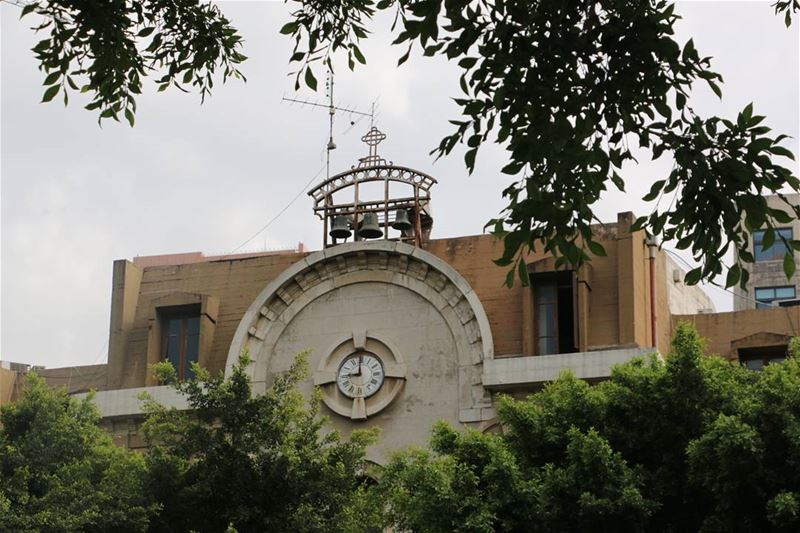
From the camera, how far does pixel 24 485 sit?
93.9 ft

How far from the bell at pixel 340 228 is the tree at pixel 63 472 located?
6.95 metres

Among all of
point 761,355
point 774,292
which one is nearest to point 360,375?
point 761,355

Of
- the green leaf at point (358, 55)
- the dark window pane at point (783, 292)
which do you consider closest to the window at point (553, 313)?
the green leaf at point (358, 55)

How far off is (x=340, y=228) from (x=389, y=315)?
2.32 m

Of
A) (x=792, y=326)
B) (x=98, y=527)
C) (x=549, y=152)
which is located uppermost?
(x=792, y=326)

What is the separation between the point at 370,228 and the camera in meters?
34.7

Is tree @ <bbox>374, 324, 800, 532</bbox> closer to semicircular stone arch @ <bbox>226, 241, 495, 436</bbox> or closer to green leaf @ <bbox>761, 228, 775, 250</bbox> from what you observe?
semicircular stone arch @ <bbox>226, 241, 495, 436</bbox>

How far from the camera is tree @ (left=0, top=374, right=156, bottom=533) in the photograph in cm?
2742

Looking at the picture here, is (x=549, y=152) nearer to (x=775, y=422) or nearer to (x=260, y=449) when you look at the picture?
(x=775, y=422)

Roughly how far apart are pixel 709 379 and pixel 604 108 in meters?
15.2

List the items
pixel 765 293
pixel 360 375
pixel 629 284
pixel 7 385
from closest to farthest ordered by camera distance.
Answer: pixel 629 284 → pixel 360 375 → pixel 7 385 → pixel 765 293

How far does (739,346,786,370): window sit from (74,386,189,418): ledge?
501 inches

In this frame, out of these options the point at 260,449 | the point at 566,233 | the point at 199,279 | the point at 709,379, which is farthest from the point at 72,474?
the point at 566,233

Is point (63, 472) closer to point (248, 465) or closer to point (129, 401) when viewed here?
point (248, 465)
